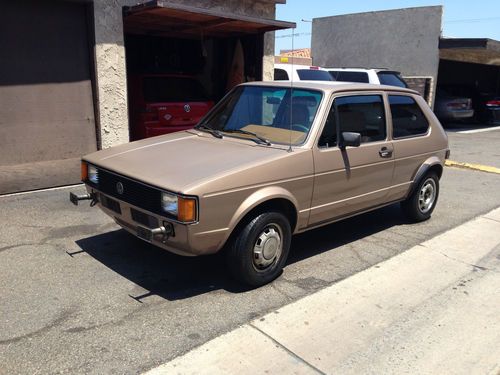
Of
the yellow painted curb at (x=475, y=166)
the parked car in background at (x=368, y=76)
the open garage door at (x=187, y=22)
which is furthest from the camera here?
the parked car in background at (x=368, y=76)

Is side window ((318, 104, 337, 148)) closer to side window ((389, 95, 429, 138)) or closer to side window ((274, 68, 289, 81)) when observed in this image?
side window ((389, 95, 429, 138))

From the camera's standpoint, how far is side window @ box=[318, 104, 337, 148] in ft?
14.6

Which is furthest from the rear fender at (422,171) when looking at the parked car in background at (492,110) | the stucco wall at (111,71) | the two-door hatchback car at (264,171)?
the parked car in background at (492,110)

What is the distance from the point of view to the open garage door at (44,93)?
7.23m

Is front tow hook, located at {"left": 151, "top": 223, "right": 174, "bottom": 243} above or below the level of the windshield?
below

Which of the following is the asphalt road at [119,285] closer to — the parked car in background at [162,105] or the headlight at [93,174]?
the headlight at [93,174]

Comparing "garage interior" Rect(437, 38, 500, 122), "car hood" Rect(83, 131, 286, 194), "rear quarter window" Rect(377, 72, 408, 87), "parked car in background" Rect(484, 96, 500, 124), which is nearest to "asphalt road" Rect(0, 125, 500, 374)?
"car hood" Rect(83, 131, 286, 194)

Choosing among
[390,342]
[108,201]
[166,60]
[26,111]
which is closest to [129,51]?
[166,60]

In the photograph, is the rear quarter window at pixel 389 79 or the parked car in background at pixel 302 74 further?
the rear quarter window at pixel 389 79

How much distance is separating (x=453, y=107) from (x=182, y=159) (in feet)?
56.1

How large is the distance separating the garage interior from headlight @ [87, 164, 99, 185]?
15549 mm

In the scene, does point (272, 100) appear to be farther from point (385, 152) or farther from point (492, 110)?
point (492, 110)

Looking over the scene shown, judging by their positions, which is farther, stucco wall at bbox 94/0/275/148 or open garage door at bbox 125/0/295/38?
stucco wall at bbox 94/0/275/148

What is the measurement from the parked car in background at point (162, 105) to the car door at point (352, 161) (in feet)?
15.3
